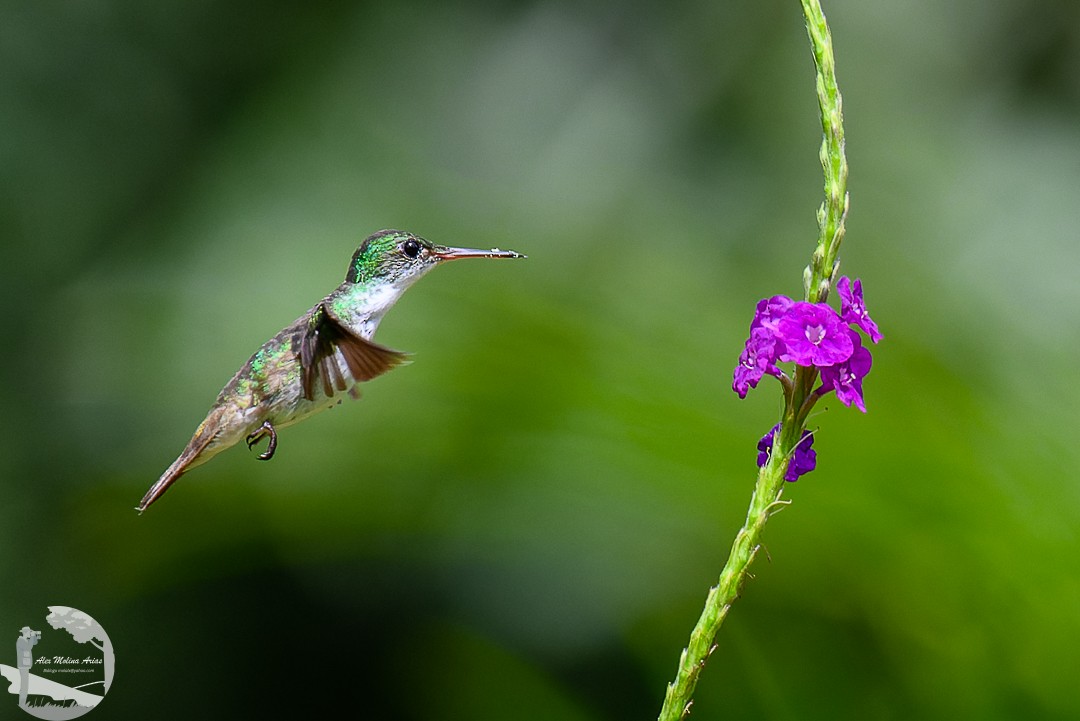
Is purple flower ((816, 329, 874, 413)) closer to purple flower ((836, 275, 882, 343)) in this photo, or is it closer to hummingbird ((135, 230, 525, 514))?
purple flower ((836, 275, 882, 343))

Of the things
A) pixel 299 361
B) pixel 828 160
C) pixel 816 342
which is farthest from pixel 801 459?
pixel 299 361

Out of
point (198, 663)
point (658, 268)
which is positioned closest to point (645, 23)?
point (658, 268)

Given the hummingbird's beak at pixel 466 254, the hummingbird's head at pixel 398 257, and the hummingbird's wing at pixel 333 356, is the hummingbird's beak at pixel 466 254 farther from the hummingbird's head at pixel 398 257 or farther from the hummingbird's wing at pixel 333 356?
the hummingbird's wing at pixel 333 356

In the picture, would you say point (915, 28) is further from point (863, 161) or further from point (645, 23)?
point (645, 23)

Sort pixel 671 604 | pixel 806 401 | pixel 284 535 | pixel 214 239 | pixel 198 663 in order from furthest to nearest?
pixel 214 239 < pixel 198 663 < pixel 284 535 < pixel 671 604 < pixel 806 401

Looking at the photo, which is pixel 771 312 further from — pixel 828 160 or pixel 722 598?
pixel 722 598
